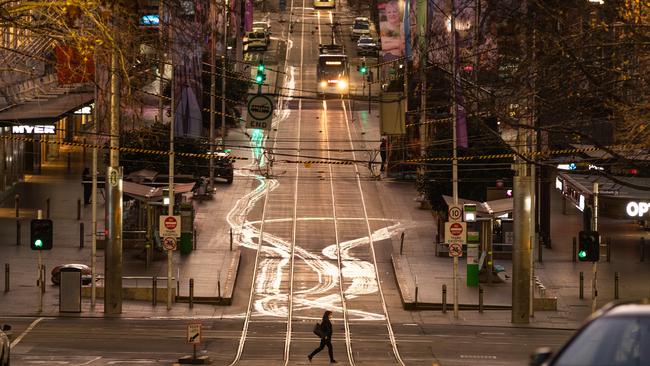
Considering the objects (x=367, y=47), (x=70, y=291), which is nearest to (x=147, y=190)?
(x=70, y=291)

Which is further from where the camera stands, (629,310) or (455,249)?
(455,249)

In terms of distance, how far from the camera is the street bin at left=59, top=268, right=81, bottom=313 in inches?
1692

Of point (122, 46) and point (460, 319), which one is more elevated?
point (122, 46)

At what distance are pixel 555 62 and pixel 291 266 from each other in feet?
101

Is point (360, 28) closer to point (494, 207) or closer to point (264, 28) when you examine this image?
point (264, 28)

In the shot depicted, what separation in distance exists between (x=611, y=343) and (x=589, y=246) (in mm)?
32032

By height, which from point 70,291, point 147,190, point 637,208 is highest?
point 147,190

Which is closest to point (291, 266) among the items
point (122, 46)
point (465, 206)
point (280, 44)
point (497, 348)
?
point (465, 206)

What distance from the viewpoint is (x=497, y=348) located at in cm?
3775

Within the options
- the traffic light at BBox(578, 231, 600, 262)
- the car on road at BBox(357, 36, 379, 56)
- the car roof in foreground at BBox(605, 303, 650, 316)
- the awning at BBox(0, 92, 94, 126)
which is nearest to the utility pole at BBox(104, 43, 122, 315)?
the awning at BBox(0, 92, 94, 126)

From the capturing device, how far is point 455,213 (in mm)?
45438

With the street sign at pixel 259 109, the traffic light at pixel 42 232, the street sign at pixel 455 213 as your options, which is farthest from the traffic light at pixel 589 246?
the street sign at pixel 259 109

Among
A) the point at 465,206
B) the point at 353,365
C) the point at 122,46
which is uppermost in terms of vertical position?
the point at 122,46

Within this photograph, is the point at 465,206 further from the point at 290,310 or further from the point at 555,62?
the point at 555,62
